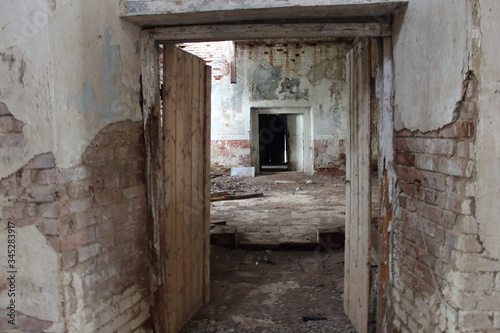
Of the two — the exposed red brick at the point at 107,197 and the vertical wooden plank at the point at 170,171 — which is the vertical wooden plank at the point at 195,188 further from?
the exposed red brick at the point at 107,197

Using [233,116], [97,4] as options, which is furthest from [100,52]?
[233,116]

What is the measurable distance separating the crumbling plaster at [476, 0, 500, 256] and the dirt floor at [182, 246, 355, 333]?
1790 millimetres

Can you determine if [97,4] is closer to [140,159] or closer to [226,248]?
[140,159]

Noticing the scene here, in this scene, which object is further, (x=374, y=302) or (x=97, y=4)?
(x=374, y=302)

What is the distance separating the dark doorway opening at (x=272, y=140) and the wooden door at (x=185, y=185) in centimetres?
1164

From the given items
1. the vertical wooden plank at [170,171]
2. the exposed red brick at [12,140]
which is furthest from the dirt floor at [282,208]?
the exposed red brick at [12,140]

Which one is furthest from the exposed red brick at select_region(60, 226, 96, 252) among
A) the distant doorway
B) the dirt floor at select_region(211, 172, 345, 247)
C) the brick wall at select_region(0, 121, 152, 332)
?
the distant doorway

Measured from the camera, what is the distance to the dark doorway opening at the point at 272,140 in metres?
15.5

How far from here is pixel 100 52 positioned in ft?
7.46

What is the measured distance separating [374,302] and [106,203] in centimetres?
188

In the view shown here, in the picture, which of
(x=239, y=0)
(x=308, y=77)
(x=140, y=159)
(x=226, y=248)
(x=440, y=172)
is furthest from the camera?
(x=308, y=77)

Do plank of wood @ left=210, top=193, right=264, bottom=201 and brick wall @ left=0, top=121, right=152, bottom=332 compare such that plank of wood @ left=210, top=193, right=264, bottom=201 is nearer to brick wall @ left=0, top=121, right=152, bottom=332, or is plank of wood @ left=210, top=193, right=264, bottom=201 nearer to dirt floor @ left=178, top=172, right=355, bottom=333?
dirt floor @ left=178, top=172, right=355, bottom=333

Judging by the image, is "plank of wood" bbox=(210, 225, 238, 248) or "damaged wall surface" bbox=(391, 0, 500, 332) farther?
"plank of wood" bbox=(210, 225, 238, 248)

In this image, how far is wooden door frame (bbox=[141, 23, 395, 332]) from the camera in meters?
2.56
